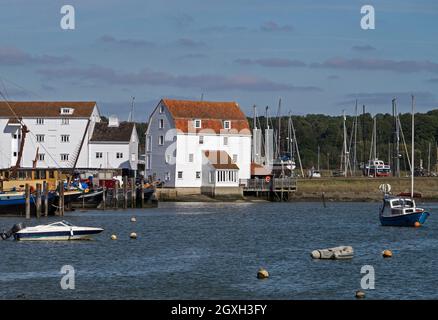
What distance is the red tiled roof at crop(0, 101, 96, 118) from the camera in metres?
118

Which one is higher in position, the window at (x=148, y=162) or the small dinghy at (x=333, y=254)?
the window at (x=148, y=162)

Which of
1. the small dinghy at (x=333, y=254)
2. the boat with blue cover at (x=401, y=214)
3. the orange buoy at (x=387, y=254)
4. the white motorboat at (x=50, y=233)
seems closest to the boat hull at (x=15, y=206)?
the white motorboat at (x=50, y=233)

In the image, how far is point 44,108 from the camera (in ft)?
391

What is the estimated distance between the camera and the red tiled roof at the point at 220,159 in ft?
360

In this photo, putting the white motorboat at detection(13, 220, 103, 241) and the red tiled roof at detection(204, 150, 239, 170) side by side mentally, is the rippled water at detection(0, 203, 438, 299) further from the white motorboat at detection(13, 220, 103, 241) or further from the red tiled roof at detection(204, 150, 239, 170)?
the red tiled roof at detection(204, 150, 239, 170)

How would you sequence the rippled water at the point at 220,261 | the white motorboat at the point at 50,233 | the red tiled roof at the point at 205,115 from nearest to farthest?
1. the rippled water at the point at 220,261
2. the white motorboat at the point at 50,233
3. the red tiled roof at the point at 205,115

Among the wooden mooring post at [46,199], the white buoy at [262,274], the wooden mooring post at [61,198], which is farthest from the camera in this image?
the wooden mooring post at [61,198]

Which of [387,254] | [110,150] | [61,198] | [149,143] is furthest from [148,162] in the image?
[387,254]

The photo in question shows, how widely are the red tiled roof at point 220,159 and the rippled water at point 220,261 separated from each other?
30.9 metres

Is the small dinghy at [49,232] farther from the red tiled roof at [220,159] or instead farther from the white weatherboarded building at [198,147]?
the red tiled roof at [220,159]

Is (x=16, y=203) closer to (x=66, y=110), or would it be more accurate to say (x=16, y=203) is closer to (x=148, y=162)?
(x=148, y=162)

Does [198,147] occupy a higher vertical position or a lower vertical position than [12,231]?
higher

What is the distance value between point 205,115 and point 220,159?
20.1 feet
